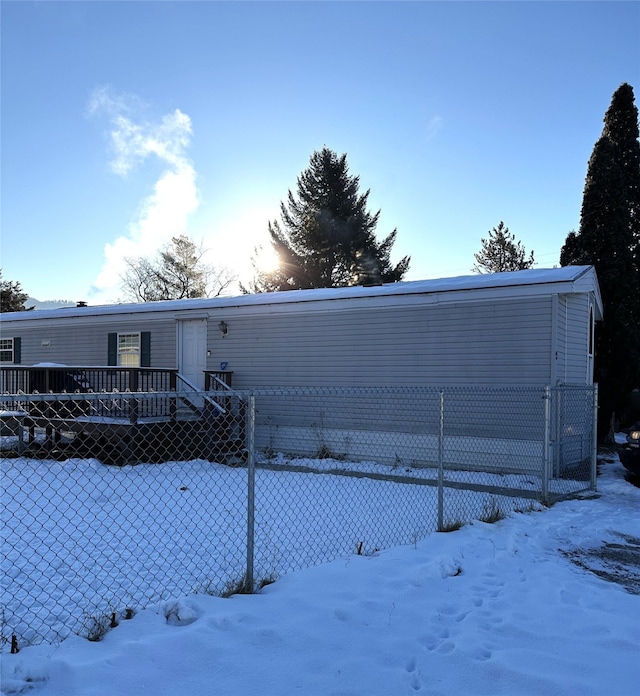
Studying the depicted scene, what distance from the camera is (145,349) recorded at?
42.2ft

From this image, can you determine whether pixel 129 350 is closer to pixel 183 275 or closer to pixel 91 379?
pixel 91 379

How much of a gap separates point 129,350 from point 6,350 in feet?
16.5

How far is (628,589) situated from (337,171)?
29.6m

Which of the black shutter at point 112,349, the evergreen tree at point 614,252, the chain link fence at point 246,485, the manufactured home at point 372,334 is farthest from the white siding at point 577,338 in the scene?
the black shutter at point 112,349

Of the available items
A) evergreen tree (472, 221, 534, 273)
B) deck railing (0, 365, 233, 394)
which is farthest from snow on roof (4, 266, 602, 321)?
evergreen tree (472, 221, 534, 273)

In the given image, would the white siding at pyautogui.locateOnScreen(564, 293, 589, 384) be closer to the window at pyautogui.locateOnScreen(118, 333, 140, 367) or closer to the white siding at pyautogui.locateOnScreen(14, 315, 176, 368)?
Result: the white siding at pyautogui.locateOnScreen(14, 315, 176, 368)

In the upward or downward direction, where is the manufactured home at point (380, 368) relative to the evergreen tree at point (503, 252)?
downward

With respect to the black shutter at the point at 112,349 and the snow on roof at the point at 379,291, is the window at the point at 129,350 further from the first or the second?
the snow on roof at the point at 379,291

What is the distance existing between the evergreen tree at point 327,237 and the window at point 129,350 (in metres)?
16.1

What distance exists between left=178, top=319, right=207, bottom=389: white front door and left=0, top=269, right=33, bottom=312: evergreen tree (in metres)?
28.4

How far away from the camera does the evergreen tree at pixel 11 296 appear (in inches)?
1401

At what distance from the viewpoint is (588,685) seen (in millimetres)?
2387

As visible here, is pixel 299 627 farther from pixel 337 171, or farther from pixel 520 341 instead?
pixel 337 171

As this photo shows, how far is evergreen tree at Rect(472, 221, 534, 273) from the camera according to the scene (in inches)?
1093
